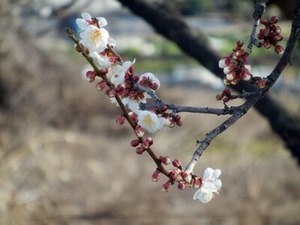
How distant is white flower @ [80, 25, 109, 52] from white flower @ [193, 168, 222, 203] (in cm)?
28

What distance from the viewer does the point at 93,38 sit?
45.9 inches

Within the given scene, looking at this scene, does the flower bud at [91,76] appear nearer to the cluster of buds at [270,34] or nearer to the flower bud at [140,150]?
the flower bud at [140,150]

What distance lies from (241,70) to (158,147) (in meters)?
5.76

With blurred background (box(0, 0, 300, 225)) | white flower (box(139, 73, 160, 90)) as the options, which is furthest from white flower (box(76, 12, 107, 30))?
blurred background (box(0, 0, 300, 225))

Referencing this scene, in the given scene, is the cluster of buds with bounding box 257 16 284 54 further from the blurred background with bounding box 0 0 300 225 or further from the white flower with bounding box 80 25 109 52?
the blurred background with bounding box 0 0 300 225

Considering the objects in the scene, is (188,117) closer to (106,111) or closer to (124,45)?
(106,111)

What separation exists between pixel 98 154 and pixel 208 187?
5.88 meters

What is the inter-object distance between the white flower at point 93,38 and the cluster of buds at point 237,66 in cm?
21

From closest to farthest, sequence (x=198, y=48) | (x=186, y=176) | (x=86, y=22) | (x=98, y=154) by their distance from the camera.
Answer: (x=186, y=176)
(x=86, y=22)
(x=198, y=48)
(x=98, y=154)

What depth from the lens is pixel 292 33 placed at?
1.20 meters

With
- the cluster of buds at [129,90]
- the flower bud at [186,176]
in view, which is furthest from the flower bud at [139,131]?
the flower bud at [186,176]

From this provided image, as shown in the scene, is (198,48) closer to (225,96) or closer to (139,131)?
(225,96)

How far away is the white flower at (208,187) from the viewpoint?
1116 millimetres

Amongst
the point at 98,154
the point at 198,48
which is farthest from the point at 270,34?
the point at 98,154
